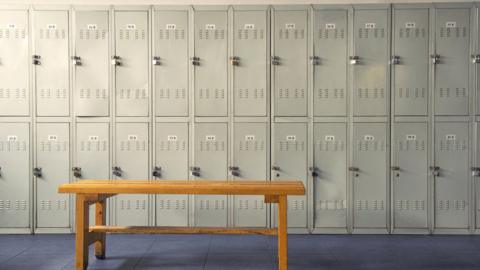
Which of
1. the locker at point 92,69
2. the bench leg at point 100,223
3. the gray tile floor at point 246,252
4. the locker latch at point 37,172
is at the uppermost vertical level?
the locker at point 92,69

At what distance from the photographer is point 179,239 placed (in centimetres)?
458

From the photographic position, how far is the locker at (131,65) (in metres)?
4.80

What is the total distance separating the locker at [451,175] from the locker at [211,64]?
2.60 meters

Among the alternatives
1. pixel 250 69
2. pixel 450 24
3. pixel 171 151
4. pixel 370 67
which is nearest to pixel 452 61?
pixel 450 24

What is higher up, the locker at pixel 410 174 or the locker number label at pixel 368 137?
the locker number label at pixel 368 137

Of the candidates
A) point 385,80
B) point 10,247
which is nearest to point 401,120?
point 385,80

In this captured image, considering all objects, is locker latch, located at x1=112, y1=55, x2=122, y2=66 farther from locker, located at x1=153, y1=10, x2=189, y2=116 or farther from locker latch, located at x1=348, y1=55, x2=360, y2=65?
locker latch, located at x1=348, y1=55, x2=360, y2=65

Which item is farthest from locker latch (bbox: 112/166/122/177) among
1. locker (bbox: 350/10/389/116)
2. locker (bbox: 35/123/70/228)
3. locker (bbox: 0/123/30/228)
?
locker (bbox: 350/10/389/116)

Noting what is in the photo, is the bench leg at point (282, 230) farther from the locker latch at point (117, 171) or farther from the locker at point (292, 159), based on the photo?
the locker latch at point (117, 171)

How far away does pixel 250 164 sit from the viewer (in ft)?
15.8

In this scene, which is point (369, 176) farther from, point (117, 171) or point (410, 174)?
point (117, 171)

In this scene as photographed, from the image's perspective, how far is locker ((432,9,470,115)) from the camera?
4770 millimetres

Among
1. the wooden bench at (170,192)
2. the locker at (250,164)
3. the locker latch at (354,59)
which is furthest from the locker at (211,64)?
the wooden bench at (170,192)

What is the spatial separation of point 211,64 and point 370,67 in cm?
189
